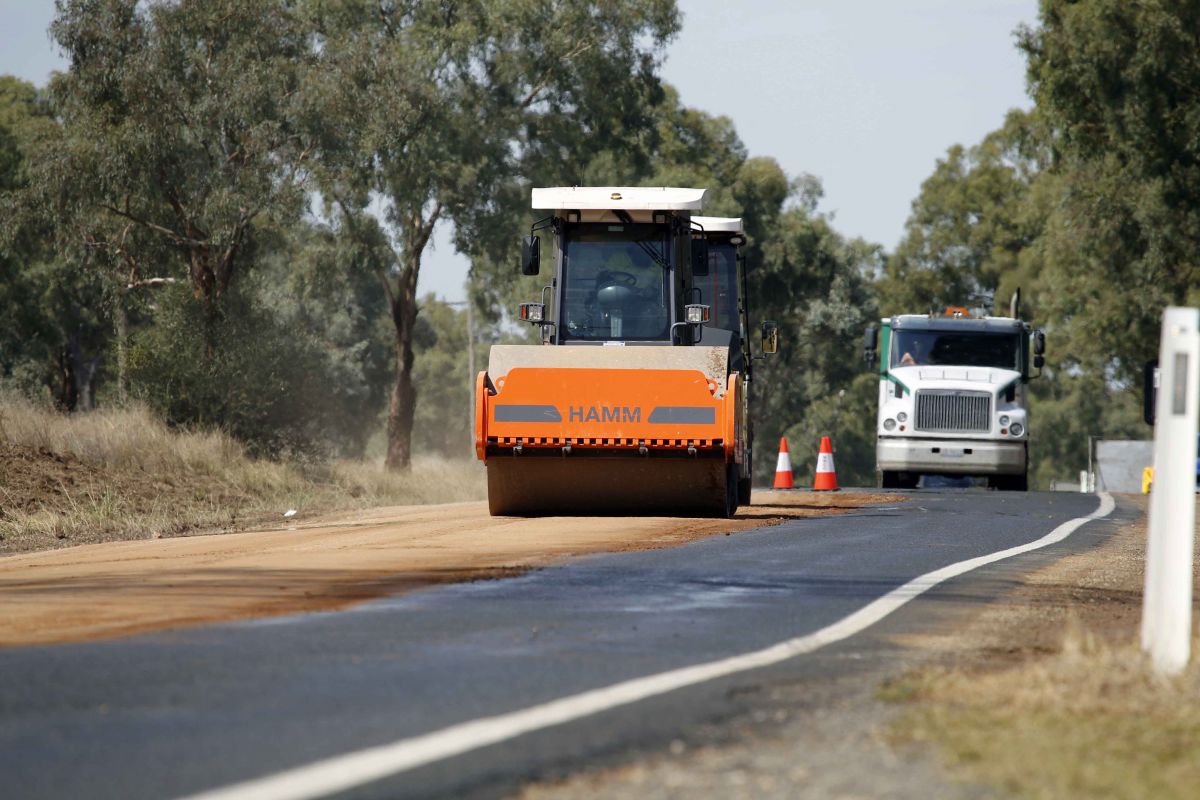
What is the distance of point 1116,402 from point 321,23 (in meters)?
51.3

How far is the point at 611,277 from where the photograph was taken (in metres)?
18.5

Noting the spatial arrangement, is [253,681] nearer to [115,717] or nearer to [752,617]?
[115,717]

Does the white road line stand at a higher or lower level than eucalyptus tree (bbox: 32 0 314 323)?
lower

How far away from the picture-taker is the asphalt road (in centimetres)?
497

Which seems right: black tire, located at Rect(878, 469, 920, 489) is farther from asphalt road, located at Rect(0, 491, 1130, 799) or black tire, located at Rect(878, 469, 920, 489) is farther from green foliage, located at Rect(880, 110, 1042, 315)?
green foliage, located at Rect(880, 110, 1042, 315)

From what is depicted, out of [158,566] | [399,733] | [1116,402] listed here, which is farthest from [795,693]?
[1116,402]

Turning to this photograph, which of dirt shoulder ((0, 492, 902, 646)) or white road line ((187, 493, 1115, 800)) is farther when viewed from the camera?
dirt shoulder ((0, 492, 902, 646))

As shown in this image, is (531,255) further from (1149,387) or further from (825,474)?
(825,474)

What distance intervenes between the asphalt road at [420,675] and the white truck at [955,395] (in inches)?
749

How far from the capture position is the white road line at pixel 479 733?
15.1 ft

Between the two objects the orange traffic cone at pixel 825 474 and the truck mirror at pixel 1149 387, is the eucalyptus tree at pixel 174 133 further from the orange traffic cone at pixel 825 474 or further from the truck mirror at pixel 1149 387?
the truck mirror at pixel 1149 387

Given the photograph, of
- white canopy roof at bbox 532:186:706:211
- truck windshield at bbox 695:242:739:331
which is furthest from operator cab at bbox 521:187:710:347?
truck windshield at bbox 695:242:739:331

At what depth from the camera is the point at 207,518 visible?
2336cm

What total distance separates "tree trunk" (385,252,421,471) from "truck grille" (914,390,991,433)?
57.5 ft
